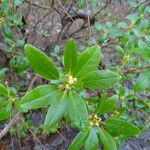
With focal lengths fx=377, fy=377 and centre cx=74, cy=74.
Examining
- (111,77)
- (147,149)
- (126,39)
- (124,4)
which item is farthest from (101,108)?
(124,4)

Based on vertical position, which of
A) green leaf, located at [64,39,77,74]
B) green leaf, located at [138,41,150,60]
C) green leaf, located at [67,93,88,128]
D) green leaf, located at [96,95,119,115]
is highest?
green leaf, located at [64,39,77,74]

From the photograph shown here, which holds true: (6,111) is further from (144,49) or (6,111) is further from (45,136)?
(45,136)

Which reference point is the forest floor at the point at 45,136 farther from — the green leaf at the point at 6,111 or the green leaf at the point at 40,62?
the green leaf at the point at 40,62

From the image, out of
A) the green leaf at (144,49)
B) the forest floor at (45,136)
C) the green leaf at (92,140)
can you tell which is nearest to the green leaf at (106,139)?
the green leaf at (92,140)

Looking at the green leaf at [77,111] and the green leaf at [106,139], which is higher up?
the green leaf at [77,111]

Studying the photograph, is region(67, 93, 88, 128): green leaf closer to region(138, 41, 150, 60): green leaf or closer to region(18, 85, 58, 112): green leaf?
region(18, 85, 58, 112): green leaf

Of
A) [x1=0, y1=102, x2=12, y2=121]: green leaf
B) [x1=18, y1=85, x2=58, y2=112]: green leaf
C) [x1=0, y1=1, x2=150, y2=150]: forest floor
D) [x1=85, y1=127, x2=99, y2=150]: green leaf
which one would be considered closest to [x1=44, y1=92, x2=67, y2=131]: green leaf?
[x1=18, y1=85, x2=58, y2=112]: green leaf

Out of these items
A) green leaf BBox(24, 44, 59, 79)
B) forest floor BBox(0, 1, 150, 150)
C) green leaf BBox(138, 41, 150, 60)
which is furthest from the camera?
forest floor BBox(0, 1, 150, 150)
